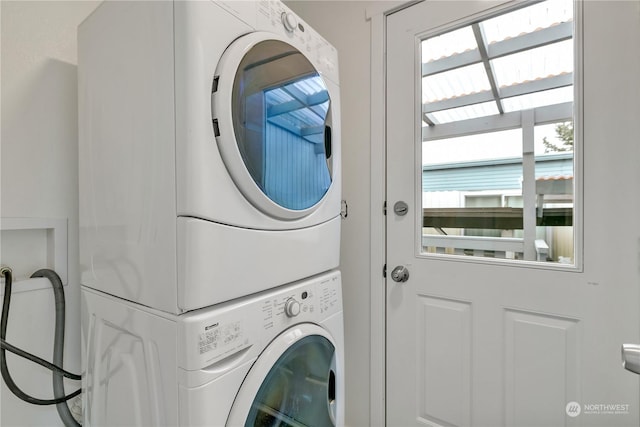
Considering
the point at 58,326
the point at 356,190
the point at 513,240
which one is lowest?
the point at 58,326

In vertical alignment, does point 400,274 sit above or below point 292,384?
above

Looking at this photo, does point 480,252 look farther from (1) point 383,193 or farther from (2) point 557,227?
(1) point 383,193

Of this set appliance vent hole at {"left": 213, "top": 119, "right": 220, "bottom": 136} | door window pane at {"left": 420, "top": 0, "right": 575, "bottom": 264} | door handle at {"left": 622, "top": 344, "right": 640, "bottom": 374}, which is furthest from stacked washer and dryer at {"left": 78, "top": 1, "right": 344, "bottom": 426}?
door handle at {"left": 622, "top": 344, "right": 640, "bottom": 374}

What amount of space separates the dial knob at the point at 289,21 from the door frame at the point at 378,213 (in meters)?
0.60

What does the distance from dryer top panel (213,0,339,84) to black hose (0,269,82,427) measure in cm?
102

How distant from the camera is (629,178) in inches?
37.7

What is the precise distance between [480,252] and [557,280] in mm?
261

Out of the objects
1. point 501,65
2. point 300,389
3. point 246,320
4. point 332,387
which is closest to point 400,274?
point 332,387

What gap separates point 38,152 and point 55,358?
0.69 m

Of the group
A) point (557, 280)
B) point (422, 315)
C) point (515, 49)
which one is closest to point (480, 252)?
point (557, 280)

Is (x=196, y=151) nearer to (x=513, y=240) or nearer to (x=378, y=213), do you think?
(x=378, y=213)

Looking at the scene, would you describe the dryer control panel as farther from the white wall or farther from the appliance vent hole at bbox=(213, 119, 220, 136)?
the white wall

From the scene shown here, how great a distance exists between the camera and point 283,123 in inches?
33.9

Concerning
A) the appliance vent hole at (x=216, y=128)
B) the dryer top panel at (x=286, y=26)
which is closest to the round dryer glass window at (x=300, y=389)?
the appliance vent hole at (x=216, y=128)
